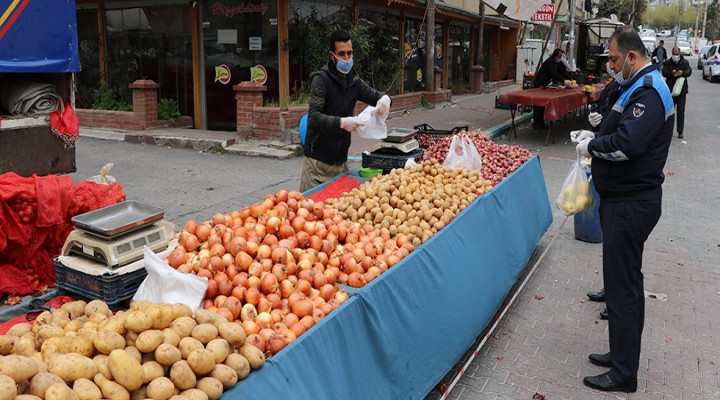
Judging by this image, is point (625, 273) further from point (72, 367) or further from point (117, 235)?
point (72, 367)

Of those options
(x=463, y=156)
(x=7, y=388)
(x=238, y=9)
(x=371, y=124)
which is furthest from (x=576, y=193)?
(x=238, y=9)

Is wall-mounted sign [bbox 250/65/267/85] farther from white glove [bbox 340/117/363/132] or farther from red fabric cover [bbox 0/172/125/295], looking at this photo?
white glove [bbox 340/117/363/132]

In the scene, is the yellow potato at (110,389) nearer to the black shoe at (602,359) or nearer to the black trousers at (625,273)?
the black trousers at (625,273)

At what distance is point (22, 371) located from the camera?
2172mm

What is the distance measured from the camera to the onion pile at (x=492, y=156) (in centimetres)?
624

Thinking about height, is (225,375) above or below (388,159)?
below

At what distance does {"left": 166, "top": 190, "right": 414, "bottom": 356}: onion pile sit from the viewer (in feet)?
10.0

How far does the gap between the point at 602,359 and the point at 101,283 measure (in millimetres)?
3527

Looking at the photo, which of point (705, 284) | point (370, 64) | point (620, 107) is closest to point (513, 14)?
point (370, 64)

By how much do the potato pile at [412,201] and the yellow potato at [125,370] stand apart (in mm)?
2308

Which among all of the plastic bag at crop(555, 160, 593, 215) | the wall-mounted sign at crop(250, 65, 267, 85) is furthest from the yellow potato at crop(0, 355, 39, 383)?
the wall-mounted sign at crop(250, 65, 267, 85)

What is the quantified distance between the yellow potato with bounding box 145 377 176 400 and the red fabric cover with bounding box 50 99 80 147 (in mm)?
3863

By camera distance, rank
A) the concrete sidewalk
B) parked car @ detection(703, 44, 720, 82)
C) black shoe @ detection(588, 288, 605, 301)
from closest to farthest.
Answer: black shoe @ detection(588, 288, 605, 301), the concrete sidewalk, parked car @ detection(703, 44, 720, 82)

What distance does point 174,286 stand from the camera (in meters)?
3.09
